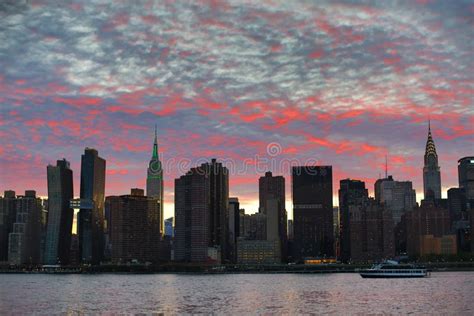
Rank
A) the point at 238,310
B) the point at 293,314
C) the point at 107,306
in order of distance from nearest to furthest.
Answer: the point at 293,314 < the point at 238,310 < the point at 107,306

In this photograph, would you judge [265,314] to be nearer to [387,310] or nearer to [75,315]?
[387,310]

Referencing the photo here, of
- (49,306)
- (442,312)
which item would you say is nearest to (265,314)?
(442,312)

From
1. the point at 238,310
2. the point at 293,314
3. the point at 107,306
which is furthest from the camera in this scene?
the point at 107,306

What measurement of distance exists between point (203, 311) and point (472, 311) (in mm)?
47441

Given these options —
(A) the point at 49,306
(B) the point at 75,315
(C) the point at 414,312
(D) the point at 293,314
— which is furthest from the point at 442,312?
(A) the point at 49,306

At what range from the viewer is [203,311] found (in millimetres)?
115875

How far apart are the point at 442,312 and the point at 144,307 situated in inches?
2217

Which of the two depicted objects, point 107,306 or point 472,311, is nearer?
point 472,311

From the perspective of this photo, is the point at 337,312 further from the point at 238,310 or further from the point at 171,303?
the point at 171,303

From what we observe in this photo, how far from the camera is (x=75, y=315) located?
111 m

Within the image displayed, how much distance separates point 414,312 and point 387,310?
5.06m

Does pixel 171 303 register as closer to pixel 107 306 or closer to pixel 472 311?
pixel 107 306

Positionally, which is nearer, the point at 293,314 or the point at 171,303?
the point at 293,314

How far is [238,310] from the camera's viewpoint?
390 ft
